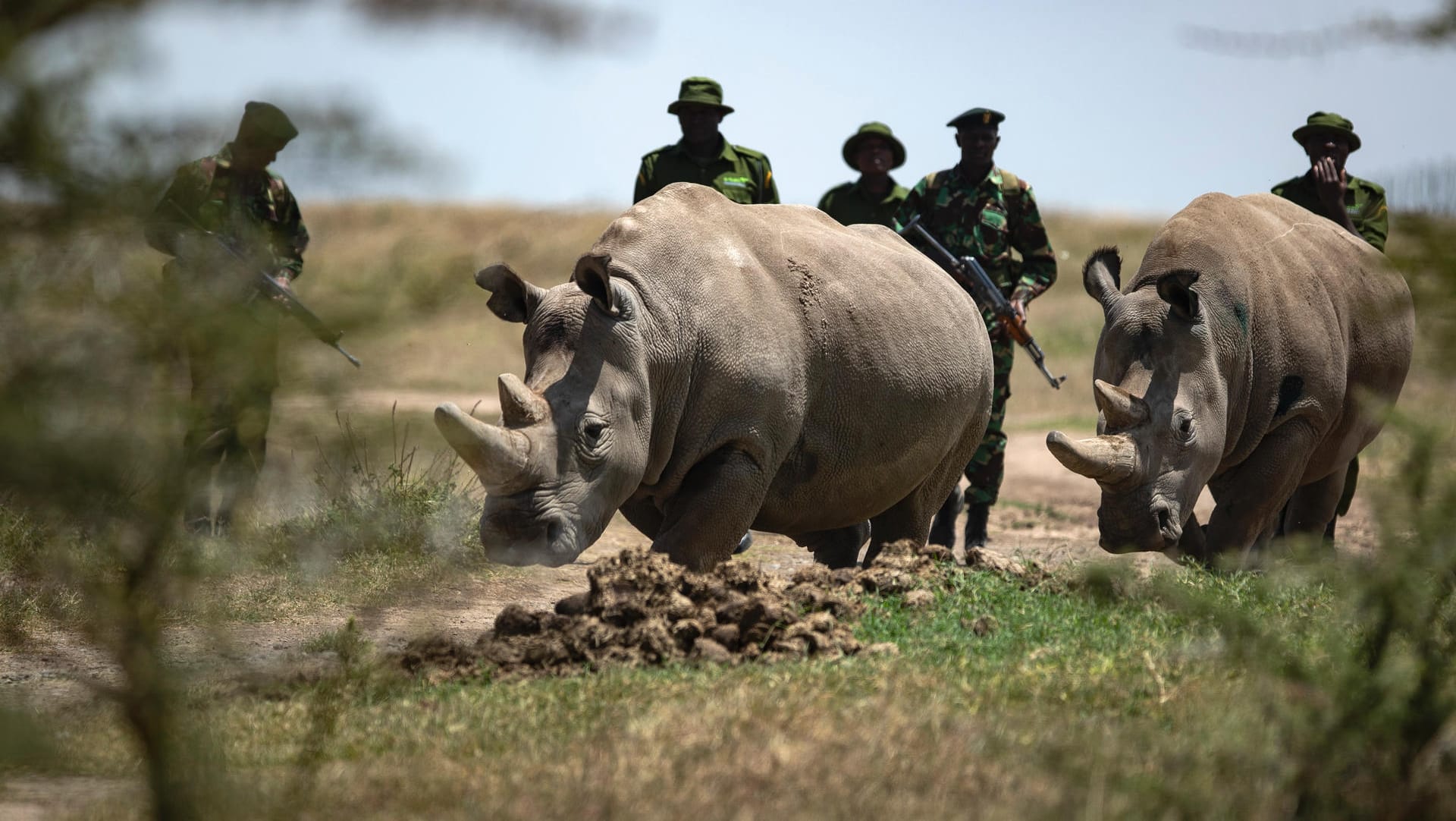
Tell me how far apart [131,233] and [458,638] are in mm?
3451

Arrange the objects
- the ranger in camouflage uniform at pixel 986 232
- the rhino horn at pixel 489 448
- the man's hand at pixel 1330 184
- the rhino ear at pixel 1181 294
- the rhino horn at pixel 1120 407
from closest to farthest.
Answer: the rhino horn at pixel 489 448
the rhino horn at pixel 1120 407
the rhino ear at pixel 1181 294
the man's hand at pixel 1330 184
the ranger in camouflage uniform at pixel 986 232

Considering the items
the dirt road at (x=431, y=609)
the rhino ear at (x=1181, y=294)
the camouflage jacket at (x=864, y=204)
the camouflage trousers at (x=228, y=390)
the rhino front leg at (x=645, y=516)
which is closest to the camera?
the camouflage trousers at (x=228, y=390)

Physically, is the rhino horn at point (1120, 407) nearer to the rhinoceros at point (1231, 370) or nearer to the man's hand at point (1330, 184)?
the rhinoceros at point (1231, 370)

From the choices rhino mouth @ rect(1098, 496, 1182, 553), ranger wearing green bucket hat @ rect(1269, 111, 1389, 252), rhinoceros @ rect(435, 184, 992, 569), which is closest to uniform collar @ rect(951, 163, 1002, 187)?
ranger wearing green bucket hat @ rect(1269, 111, 1389, 252)

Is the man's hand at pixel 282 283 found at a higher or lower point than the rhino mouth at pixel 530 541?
higher

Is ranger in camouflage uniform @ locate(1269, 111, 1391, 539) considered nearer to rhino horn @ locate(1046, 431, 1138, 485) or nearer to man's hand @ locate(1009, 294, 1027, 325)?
man's hand @ locate(1009, 294, 1027, 325)

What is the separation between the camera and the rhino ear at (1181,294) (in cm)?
725

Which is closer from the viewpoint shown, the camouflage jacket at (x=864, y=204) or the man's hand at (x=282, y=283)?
the man's hand at (x=282, y=283)

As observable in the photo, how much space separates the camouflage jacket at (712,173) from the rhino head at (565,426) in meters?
3.32

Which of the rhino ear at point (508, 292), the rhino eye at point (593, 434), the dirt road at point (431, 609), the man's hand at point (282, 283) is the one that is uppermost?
the man's hand at point (282, 283)

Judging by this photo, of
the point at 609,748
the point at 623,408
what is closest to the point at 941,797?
the point at 609,748

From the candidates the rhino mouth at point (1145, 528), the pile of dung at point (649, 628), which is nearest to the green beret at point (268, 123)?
the pile of dung at point (649, 628)

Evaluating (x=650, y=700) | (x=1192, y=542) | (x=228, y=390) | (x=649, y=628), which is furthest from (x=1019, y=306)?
(x=228, y=390)

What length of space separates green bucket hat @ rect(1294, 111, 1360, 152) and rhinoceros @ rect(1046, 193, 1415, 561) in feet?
3.95
